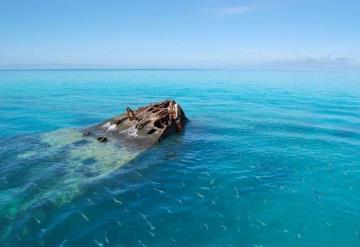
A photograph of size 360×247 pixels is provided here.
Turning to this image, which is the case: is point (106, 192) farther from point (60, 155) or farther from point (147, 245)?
point (60, 155)

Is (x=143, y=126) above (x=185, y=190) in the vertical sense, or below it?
above

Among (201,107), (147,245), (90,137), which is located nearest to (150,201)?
(147,245)

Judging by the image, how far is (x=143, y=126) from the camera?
2577cm

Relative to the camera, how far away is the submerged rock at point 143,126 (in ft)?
80.6

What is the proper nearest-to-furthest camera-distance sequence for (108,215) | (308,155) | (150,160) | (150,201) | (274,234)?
1. (274,234)
2. (108,215)
3. (150,201)
4. (150,160)
5. (308,155)

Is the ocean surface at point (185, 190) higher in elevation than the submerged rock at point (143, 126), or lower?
lower

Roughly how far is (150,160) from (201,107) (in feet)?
93.0

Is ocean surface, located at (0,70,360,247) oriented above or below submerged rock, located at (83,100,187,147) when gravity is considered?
below

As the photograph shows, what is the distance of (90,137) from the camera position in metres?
25.5

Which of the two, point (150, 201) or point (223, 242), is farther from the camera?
point (150, 201)

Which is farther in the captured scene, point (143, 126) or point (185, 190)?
point (143, 126)

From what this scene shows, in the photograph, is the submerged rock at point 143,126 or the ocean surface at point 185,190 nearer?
the ocean surface at point 185,190

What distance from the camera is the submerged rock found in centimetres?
2458

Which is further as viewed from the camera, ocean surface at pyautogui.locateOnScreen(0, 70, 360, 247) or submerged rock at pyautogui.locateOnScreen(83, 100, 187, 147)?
submerged rock at pyautogui.locateOnScreen(83, 100, 187, 147)
